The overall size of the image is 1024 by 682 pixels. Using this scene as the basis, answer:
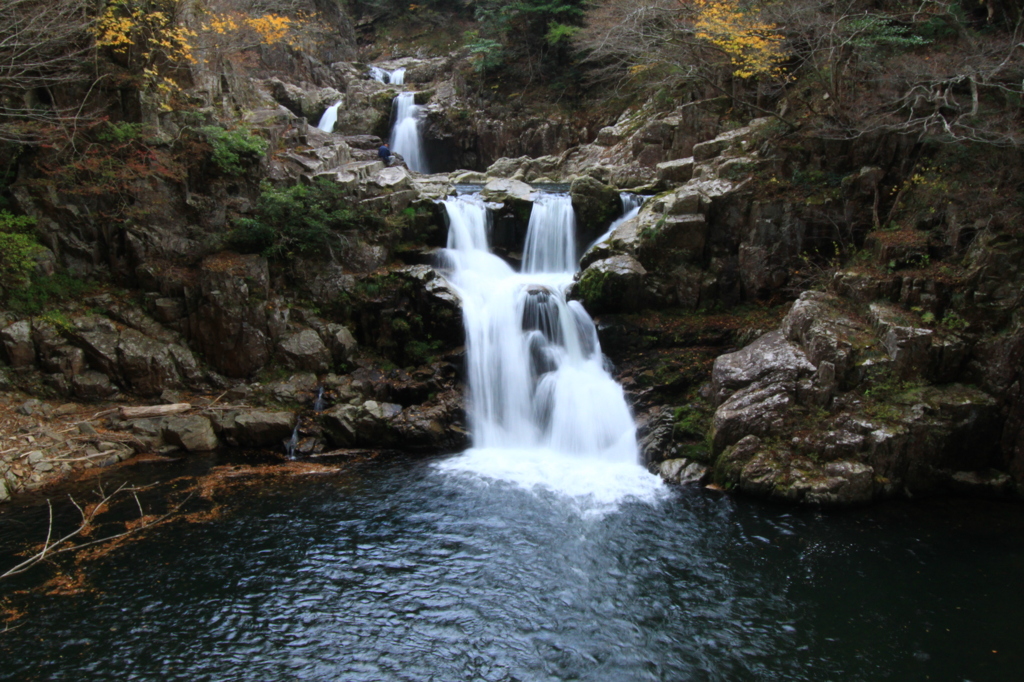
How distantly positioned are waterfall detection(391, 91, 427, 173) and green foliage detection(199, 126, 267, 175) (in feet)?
37.7

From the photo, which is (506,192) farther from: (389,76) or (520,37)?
(389,76)

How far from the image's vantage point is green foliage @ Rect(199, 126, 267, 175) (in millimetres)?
14109

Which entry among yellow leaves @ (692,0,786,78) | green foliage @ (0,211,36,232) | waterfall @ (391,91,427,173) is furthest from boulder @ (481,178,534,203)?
green foliage @ (0,211,36,232)

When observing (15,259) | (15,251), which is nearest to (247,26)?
(15,251)

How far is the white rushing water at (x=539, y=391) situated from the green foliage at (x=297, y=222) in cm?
310

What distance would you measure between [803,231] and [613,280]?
4.70 meters

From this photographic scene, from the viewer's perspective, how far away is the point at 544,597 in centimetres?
763

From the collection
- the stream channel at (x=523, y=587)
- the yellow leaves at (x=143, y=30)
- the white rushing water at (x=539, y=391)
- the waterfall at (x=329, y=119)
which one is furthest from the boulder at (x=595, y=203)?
the waterfall at (x=329, y=119)

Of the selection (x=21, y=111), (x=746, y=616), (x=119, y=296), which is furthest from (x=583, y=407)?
(x=21, y=111)

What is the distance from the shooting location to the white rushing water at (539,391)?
1141cm

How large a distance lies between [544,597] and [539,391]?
19.6 feet

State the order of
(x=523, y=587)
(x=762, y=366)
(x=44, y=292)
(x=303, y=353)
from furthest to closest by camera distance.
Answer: (x=303, y=353), (x=44, y=292), (x=762, y=366), (x=523, y=587)

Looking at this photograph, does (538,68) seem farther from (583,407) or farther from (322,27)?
(583,407)

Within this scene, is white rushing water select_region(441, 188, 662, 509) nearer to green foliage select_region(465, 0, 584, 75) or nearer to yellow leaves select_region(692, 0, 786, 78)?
yellow leaves select_region(692, 0, 786, 78)
